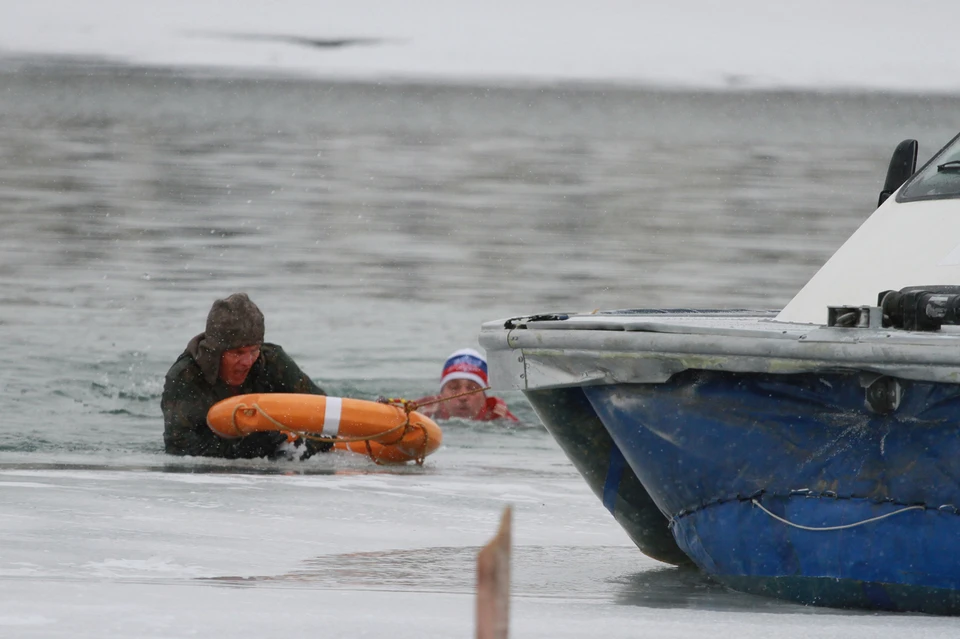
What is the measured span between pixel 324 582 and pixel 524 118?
79.3 ft

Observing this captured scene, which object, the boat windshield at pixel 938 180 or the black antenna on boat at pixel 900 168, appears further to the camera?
the black antenna on boat at pixel 900 168

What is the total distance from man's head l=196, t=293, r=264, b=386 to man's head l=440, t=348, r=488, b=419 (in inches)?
129

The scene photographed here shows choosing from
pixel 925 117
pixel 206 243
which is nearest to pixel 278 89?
pixel 206 243

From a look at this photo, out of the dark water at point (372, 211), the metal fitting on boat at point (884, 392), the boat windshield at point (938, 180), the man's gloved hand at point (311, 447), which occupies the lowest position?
the man's gloved hand at point (311, 447)

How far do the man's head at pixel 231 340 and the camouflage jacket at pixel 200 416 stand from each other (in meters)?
0.09

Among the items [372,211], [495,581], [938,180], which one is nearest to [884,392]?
[938,180]

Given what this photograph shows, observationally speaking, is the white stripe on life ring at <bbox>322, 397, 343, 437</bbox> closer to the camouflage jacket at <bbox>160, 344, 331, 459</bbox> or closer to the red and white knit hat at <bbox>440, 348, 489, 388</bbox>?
the camouflage jacket at <bbox>160, 344, 331, 459</bbox>

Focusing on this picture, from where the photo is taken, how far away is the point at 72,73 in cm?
2788

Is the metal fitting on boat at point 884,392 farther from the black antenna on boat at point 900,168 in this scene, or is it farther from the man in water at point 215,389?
the man in water at point 215,389

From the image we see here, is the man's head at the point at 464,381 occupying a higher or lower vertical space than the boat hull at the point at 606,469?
higher

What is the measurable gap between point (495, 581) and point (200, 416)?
6402mm

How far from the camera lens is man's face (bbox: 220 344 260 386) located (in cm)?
788

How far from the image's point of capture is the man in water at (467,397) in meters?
11.3

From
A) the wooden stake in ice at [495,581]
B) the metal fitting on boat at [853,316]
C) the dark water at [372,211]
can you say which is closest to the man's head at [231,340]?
the dark water at [372,211]
